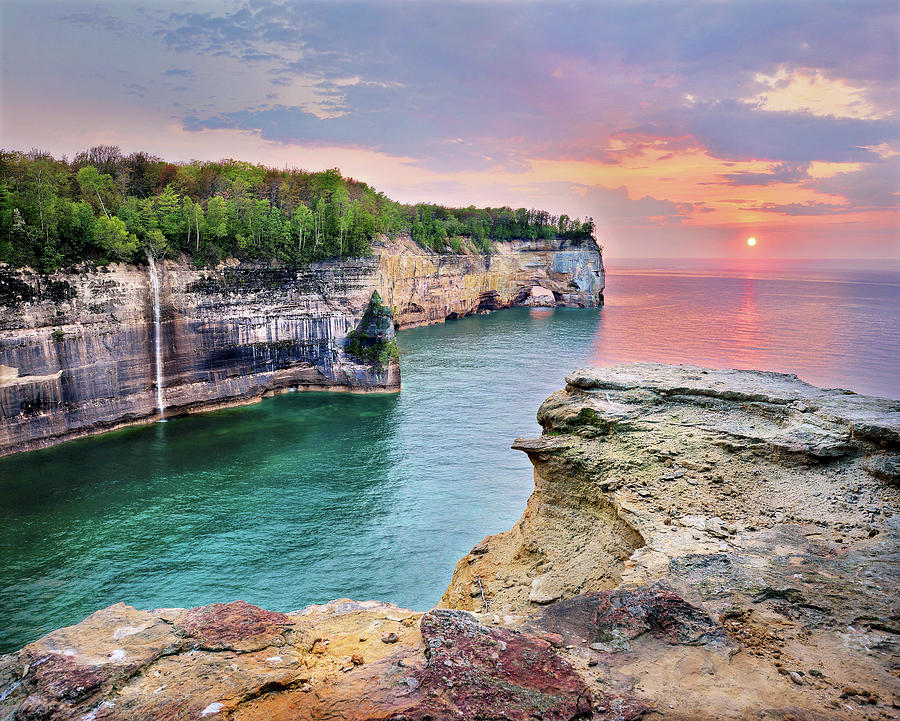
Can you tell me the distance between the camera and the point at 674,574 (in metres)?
7.99

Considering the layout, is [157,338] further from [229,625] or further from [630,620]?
[630,620]

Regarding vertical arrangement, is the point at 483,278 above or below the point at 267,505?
above

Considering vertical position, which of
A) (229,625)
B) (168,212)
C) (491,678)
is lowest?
(229,625)

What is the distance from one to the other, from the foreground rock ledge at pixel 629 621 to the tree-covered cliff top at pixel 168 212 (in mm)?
34388

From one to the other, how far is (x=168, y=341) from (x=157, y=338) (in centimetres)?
77

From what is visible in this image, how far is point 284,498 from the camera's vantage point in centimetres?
2794

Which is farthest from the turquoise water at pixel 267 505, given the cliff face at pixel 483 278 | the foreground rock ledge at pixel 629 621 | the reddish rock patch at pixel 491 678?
the cliff face at pixel 483 278

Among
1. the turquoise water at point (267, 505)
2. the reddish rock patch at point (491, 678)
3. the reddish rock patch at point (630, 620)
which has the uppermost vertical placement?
the reddish rock patch at point (491, 678)

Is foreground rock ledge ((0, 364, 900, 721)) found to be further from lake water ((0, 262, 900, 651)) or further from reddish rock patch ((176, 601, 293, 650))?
lake water ((0, 262, 900, 651))

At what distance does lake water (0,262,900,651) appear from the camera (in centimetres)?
2070

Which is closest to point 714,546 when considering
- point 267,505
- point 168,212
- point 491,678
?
point 491,678

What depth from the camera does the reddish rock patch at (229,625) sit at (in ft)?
23.2

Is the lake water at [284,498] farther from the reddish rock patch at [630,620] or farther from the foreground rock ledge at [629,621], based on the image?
the reddish rock patch at [630,620]

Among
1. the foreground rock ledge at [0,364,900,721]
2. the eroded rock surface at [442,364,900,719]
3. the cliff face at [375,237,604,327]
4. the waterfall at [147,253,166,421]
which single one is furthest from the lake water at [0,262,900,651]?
the cliff face at [375,237,604,327]
